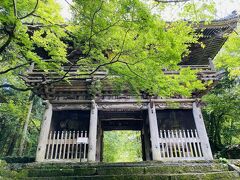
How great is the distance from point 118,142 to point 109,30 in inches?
785

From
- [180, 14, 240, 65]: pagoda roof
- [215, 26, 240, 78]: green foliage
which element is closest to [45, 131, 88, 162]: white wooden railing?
[180, 14, 240, 65]: pagoda roof

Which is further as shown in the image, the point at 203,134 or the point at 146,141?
the point at 146,141

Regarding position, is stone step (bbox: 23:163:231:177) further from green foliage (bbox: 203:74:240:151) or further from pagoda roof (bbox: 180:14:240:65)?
green foliage (bbox: 203:74:240:151)

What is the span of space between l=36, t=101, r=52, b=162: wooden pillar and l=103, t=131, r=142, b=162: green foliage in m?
13.4

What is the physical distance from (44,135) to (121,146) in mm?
17052

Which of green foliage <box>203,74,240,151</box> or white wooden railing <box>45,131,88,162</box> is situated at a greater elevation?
green foliage <box>203,74,240,151</box>

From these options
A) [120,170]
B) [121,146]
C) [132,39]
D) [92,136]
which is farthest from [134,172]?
[121,146]

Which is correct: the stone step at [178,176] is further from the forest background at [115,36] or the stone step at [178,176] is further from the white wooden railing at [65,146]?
the white wooden railing at [65,146]

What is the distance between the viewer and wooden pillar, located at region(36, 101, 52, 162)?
275 inches

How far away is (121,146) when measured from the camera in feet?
76.5

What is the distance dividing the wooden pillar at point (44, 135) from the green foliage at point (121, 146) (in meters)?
13.4

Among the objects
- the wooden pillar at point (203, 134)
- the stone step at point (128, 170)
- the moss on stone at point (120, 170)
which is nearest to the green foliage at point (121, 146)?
the wooden pillar at point (203, 134)

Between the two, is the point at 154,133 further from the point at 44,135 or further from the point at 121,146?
the point at 121,146

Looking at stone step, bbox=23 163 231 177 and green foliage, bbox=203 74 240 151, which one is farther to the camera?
green foliage, bbox=203 74 240 151
